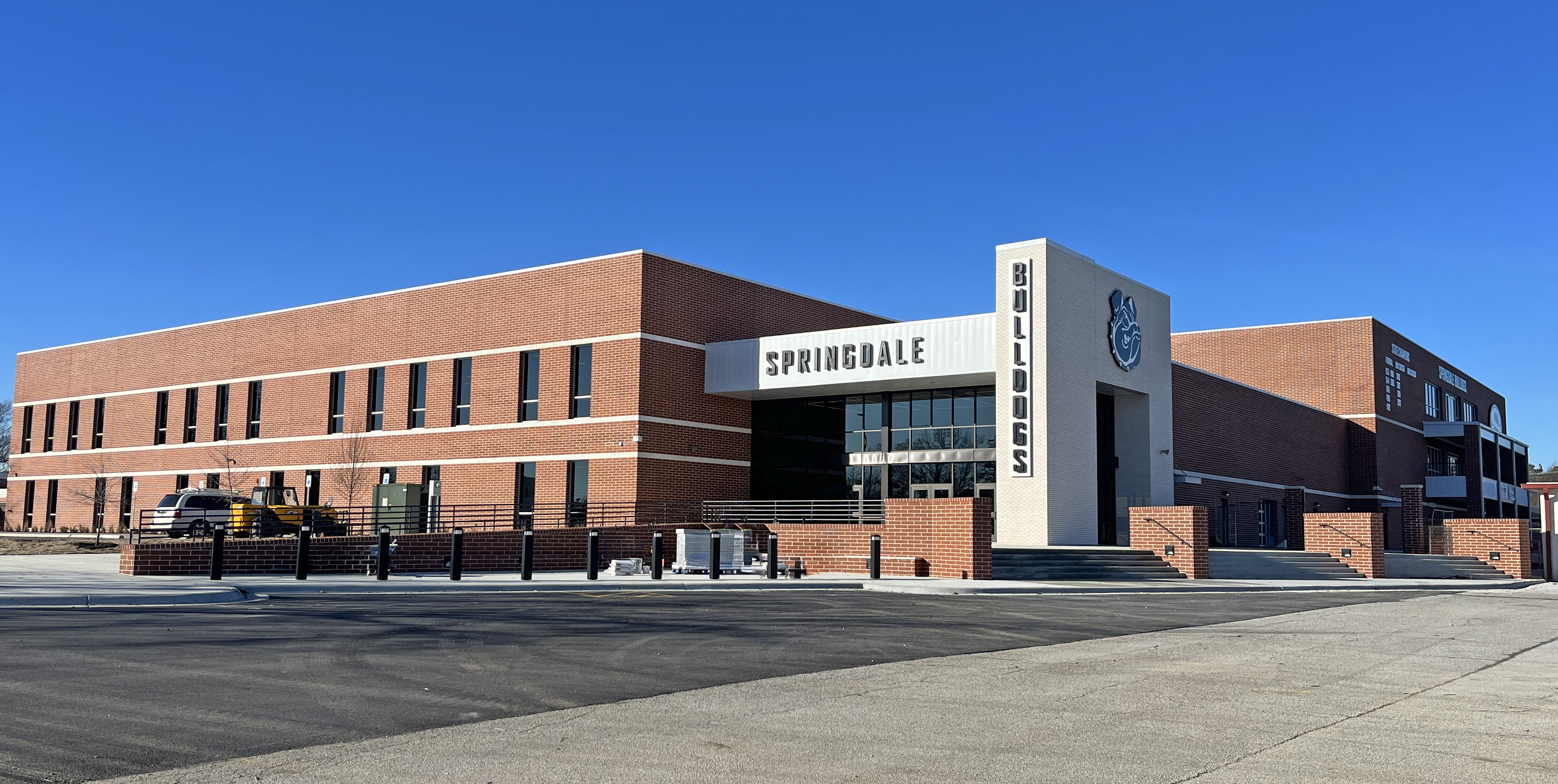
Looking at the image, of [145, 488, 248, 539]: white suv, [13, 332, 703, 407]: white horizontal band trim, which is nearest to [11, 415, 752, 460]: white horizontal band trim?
[13, 332, 703, 407]: white horizontal band trim

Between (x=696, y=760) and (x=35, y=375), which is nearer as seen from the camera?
(x=696, y=760)

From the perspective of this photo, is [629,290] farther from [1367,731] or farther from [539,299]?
[1367,731]

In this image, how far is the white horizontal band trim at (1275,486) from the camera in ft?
139

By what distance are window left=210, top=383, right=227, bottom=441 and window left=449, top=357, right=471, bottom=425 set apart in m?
13.6

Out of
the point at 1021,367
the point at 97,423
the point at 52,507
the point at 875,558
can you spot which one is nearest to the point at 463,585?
the point at 875,558

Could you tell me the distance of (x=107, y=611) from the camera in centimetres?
1598

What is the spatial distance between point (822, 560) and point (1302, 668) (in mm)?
19687

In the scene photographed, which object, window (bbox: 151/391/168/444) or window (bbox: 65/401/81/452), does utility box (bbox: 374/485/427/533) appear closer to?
window (bbox: 151/391/168/444)

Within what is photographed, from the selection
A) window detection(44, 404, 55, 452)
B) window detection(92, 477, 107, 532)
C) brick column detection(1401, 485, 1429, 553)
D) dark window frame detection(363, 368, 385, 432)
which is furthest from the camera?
window detection(44, 404, 55, 452)

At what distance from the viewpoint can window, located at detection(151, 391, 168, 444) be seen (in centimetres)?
5206

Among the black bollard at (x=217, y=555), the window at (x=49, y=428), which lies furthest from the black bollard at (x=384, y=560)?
the window at (x=49, y=428)

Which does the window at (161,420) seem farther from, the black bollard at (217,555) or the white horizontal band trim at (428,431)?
the black bollard at (217,555)

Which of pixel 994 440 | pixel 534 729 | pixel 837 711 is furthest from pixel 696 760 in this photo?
pixel 994 440

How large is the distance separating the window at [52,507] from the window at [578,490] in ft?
107
